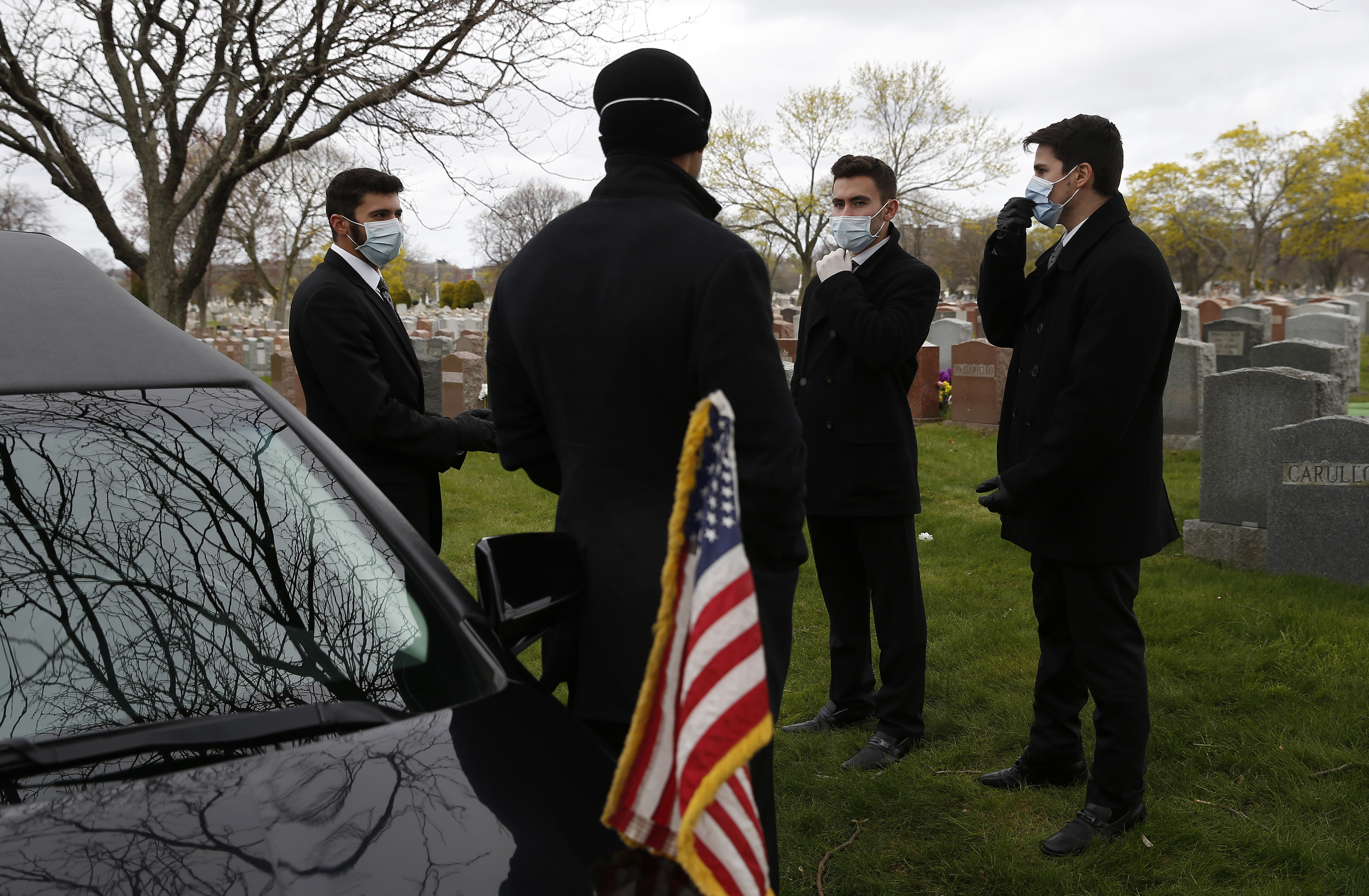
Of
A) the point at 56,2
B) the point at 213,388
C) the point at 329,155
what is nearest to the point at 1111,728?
the point at 213,388

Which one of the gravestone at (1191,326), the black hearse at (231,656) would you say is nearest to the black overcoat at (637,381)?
the black hearse at (231,656)

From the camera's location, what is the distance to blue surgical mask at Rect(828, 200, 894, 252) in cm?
386

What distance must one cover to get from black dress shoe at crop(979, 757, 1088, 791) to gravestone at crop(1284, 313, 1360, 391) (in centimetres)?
1528

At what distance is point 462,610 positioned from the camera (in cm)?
202

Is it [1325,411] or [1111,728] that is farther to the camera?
[1325,411]

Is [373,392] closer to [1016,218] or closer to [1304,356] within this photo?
[1016,218]

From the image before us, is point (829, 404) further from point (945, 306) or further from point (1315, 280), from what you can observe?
point (1315, 280)

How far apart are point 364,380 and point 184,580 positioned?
152 centimetres

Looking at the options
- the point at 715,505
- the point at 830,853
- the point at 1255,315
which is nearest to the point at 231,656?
the point at 715,505

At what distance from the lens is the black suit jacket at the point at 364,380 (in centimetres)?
334

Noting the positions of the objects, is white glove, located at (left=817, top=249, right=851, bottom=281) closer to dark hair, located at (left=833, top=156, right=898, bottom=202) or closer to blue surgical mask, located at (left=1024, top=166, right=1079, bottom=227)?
dark hair, located at (left=833, top=156, right=898, bottom=202)

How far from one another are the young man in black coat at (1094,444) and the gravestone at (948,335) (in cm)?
1267

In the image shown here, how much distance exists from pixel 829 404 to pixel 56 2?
8.15 m

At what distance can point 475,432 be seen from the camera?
3.55 metres
